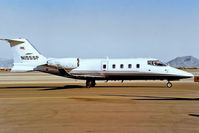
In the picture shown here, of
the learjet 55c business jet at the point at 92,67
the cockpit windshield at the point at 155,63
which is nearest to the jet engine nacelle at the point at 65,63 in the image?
the learjet 55c business jet at the point at 92,67

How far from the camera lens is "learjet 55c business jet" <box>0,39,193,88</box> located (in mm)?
25031

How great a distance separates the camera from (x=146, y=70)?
25.1 metres

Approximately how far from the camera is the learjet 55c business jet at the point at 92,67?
25.0 meters

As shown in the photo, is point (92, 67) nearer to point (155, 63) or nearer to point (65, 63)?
point (65, 63)

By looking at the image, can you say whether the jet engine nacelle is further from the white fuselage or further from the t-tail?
the t-tail

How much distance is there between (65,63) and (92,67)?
278 centimetres

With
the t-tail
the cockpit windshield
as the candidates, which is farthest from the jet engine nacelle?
the cockpit windshield

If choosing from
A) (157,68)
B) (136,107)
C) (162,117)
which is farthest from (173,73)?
(162,117)

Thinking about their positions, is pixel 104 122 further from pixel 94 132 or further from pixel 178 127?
pixel 178 127

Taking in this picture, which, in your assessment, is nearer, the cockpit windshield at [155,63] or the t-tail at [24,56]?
the cockpit windshield at [155,63]

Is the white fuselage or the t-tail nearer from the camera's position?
the white fuselage

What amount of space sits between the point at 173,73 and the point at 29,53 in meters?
14.7

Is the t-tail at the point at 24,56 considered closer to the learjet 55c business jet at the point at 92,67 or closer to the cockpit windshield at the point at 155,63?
the learjet 55c business jet at the point at 92,67

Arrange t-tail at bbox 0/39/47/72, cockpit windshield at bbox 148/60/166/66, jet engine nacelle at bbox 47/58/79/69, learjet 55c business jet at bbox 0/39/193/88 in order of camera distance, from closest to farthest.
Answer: learjet 55c business jet at bbox 0/39/193/88 → cockpit windshield at bbox 148/60/166/66 → jet engine nacelle at bbox 47/58/79/69 → t-tail at bbox 0/39/47/72
